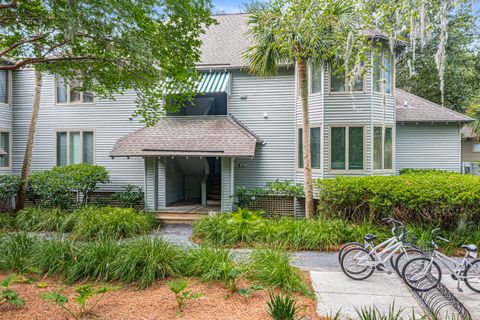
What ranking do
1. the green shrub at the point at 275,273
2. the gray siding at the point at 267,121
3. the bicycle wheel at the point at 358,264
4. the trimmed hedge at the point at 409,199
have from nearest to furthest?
the green shrub at the point at 275,273 → the bicycle wheel at the point at 358,264 → the trimmed hedge at the point at 409,199 → the gray siding at the point at 267,121

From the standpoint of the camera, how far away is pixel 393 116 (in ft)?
41.6

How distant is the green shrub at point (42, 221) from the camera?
10.1m

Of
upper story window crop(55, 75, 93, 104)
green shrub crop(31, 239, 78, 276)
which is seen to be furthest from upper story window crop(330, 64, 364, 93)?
upper story window crop(55, 75, 93, 104)

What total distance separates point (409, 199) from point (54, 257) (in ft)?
28.4

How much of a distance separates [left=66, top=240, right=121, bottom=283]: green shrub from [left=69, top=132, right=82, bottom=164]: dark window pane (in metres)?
9.86

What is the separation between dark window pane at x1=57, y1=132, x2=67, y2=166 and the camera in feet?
47.9

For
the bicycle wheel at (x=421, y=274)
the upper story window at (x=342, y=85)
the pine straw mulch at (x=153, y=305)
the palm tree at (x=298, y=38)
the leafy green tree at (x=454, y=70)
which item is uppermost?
the leafy green tree at (x=454, y=70)

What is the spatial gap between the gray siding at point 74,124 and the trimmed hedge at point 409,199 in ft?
29.9

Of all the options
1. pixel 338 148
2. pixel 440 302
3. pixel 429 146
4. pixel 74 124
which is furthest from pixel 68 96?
pixel 429 146

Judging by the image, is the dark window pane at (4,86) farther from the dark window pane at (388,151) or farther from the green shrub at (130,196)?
the dark window pane at (388,151)

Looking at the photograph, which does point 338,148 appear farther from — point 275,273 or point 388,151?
point 275,273

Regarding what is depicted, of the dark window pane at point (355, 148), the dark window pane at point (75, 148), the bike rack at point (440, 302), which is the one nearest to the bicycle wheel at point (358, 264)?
the bike rack at point (440, 302)

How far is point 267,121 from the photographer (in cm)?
1373

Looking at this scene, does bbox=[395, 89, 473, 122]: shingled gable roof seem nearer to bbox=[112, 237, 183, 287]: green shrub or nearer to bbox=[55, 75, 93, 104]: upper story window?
bbox=[112, 237, 183, 287]: green shrub
